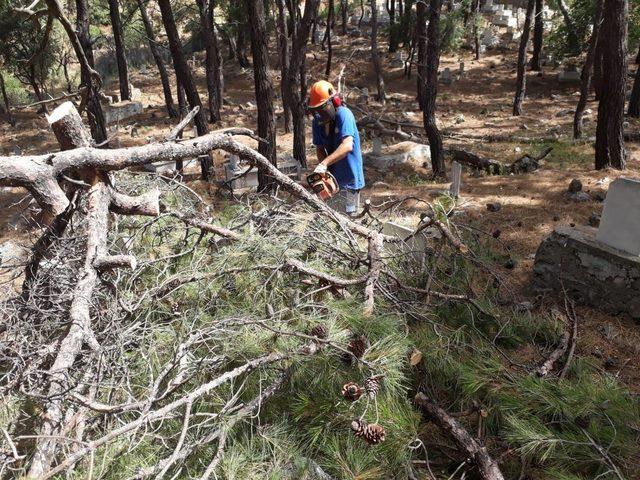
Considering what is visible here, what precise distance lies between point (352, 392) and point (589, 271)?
3.00 meters

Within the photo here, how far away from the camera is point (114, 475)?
199cm

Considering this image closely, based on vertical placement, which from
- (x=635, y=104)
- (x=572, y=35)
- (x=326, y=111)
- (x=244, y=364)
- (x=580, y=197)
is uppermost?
(x=572, y=35)

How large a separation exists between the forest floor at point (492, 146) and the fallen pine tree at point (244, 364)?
691mm

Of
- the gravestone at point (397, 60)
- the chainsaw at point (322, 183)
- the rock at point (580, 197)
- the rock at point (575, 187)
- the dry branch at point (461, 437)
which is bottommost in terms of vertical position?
the rock at point (580, 197)

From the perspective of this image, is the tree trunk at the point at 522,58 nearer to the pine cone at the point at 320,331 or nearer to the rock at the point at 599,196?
the rock at the point at 599,196

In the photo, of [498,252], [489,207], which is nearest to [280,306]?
[498,252]

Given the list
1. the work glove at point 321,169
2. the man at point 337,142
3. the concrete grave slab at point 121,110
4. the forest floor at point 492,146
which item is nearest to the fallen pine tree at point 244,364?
the forest floor at point 492,146

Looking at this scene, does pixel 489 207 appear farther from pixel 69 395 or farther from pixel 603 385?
pixel 69 395

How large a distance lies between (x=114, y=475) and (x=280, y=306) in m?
1.17

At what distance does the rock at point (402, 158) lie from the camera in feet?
38.1

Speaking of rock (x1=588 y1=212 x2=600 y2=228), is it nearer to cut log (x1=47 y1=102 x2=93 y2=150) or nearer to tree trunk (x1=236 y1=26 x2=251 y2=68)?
cut log (x1=47 y1=102 x2=93 y2=150)

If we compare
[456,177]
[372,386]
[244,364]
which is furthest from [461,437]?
[456,177]

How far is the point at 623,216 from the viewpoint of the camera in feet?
12.9

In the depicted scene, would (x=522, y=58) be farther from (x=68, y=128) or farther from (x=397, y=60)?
(x=68, y=128)
